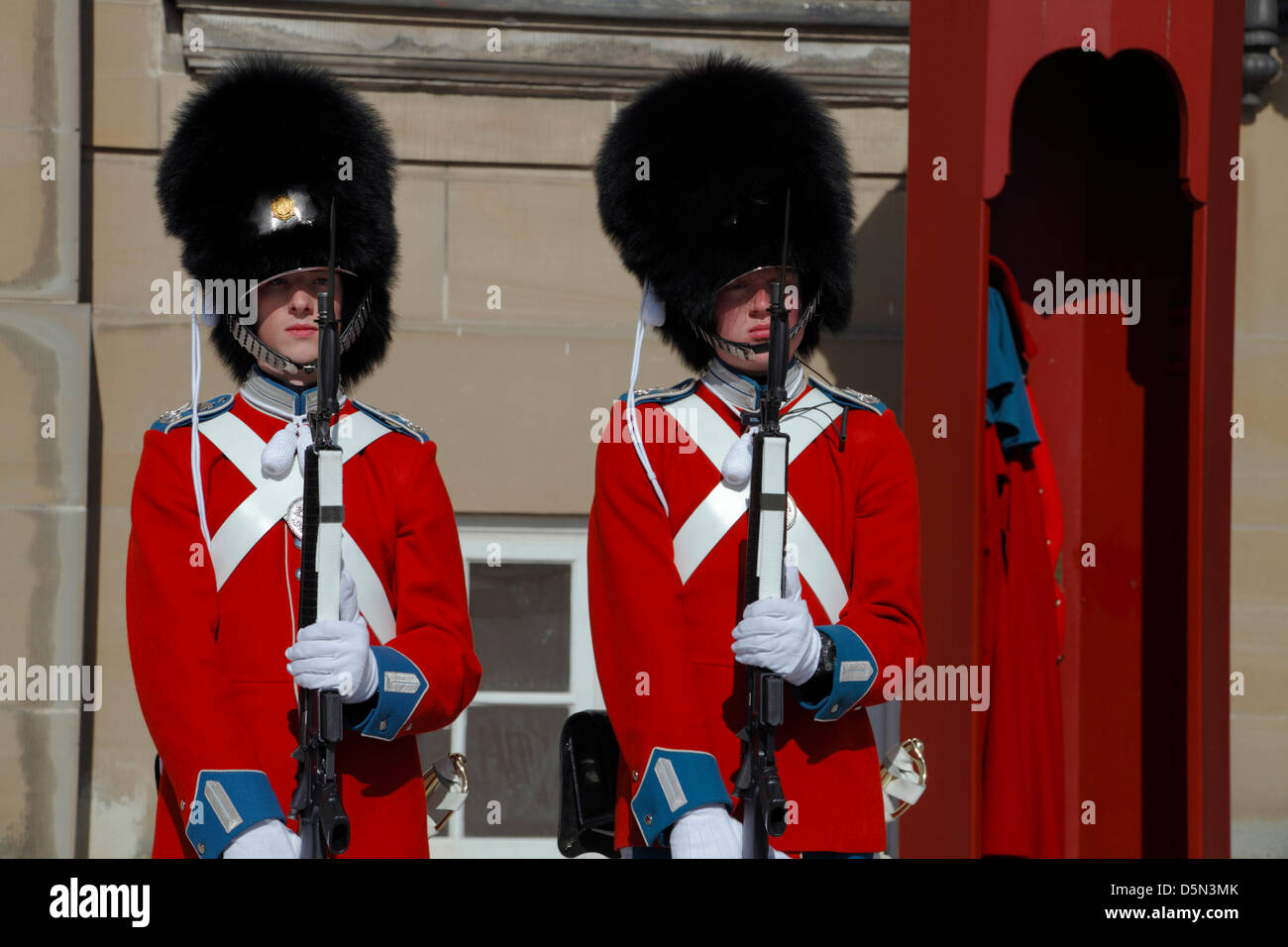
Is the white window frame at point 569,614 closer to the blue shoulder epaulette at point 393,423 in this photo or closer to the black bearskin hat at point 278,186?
the black bearskin hat at point 278,186

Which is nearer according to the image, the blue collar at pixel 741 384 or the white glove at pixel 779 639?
the white glove at pixel 779 639

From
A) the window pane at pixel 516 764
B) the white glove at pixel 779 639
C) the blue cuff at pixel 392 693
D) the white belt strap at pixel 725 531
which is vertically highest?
the white belt strap at pixel 725 531

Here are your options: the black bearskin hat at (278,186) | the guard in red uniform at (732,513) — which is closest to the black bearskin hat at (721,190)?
the guard in red uniform at (732,513)

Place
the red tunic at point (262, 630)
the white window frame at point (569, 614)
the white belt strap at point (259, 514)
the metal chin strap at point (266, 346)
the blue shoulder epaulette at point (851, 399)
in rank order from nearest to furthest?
the red tunic at point (262, 630), the white belt strap at point (259, 514), the metal chin strap at point (266, 346), the blue shoulder epaulette at point (851, 399), the white window frame at point (569, 614)

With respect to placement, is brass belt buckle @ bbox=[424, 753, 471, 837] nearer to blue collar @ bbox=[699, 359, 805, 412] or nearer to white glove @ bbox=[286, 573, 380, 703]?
white glove @ bbox=[286, 573, 380, 703]

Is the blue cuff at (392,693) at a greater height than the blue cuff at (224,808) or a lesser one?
greater

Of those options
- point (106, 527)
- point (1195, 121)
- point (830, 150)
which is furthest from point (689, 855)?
point (106, 527)

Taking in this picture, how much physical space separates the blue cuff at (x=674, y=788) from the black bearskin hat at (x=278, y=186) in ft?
3.33

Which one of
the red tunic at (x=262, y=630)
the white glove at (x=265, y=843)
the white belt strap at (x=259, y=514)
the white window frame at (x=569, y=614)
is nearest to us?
the white glove at (x=265, y=843)

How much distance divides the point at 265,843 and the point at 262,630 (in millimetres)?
375

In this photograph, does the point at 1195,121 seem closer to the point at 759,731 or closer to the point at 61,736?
the point at 759,731

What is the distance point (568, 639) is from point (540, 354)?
2.83ft

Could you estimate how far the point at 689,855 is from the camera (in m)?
2.76

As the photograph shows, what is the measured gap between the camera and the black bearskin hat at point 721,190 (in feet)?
10.4
